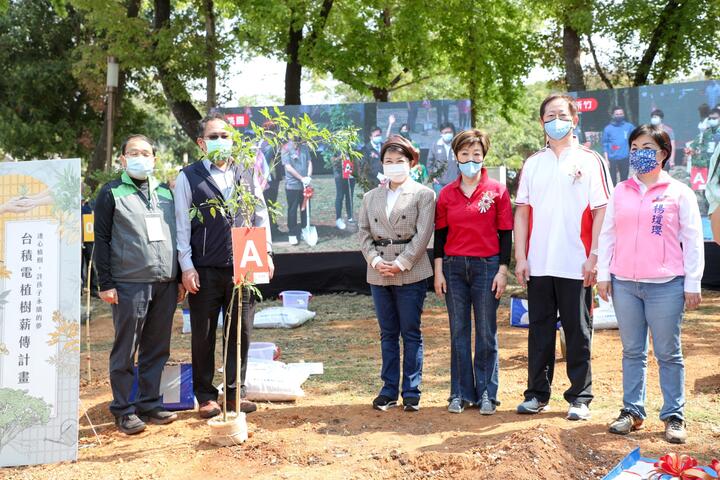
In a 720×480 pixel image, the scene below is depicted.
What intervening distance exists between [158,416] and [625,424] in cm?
285

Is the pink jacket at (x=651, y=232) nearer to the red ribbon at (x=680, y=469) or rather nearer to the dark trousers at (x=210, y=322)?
the red ribbon at (x=680, y=469)

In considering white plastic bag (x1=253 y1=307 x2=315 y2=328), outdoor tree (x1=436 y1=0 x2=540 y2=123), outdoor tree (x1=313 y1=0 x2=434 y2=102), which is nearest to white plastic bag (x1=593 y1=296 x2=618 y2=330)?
white plastic bag (x1=253 y1=307 x2=315 y2=328)

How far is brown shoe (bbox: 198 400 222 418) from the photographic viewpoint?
495 cm

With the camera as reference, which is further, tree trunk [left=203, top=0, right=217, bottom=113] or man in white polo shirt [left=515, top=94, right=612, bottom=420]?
tree trunk [left=203, top=0, right=217, bottom=113]

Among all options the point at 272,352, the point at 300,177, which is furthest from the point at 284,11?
the point at 272,352

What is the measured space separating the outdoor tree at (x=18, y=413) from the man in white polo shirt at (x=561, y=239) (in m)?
2.87

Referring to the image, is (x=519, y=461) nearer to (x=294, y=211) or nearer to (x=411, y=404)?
A: (x=411, y=404)

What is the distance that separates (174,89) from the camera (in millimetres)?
14914

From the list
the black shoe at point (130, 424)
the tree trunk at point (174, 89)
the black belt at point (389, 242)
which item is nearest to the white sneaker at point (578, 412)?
the black belt at point (389, 242)

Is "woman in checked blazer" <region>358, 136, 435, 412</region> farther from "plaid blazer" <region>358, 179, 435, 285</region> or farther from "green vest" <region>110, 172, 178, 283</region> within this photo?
"green vest" <region>110, 172, 178, 283</region>

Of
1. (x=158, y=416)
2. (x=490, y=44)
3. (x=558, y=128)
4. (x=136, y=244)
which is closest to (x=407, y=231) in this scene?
(x=558, y=128)

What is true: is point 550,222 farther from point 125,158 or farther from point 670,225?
point 125,158

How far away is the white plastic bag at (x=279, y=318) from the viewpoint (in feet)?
29.6

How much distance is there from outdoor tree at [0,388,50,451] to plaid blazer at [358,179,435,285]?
2.11 metres
